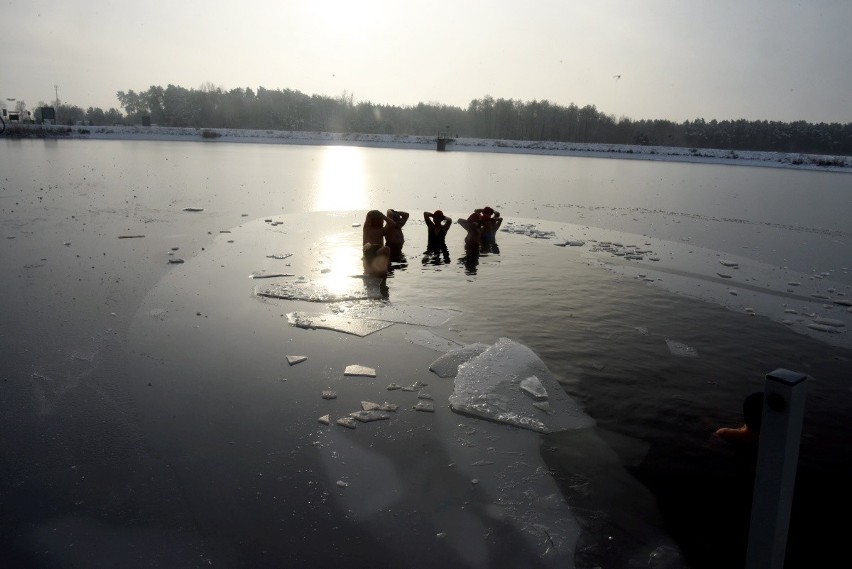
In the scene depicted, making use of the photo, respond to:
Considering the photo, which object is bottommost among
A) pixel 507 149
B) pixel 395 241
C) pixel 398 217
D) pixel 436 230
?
pixel 395 241

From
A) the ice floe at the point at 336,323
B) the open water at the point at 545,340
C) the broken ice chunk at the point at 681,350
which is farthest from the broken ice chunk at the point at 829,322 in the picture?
the ice floe at the point at 336,323

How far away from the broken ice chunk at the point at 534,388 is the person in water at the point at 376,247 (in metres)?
4.04

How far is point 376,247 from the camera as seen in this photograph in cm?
1022

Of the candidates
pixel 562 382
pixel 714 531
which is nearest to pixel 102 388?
pixel 562 382

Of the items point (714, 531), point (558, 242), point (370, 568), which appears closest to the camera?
point (370, 568)

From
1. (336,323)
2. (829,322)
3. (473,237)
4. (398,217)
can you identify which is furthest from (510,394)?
(398,217)

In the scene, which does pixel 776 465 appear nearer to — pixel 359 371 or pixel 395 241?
pixel 359 371

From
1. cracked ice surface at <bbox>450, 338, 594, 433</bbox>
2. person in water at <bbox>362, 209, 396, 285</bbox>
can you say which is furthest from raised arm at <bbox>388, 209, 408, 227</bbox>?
cracked ice surface at <bbox>450, 338, 594, 433</bbox>

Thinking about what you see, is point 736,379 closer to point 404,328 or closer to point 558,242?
point 404,328

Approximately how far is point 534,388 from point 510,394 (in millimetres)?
243

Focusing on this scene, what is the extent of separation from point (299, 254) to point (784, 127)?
113197mm

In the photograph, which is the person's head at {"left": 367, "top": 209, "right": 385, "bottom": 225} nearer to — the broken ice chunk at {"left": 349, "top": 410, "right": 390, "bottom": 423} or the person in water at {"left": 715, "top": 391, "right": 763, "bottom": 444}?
the broken ice chunk at {"left": 349, "top": 410, "right": 390, "bottom": 423}

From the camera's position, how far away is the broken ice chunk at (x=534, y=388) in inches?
199

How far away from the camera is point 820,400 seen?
17.6ft
